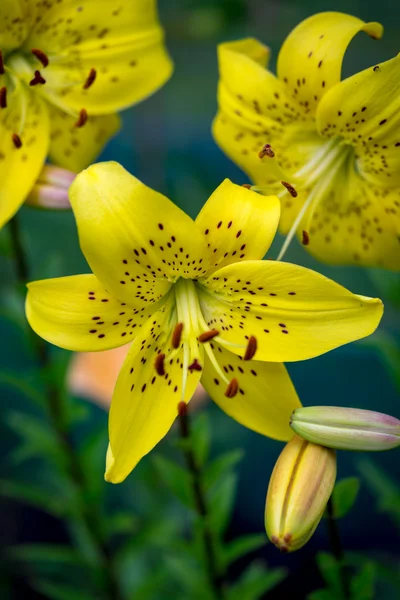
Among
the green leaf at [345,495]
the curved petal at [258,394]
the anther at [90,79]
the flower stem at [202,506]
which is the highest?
the anther at [90,79]

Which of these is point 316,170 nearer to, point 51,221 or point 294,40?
point 294,40

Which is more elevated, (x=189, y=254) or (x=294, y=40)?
(x=294, y=40)

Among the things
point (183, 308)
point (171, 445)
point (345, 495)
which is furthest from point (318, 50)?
point (171, 445)

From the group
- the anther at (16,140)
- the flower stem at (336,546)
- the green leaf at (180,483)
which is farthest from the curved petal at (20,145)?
the flower stem at (336,546)

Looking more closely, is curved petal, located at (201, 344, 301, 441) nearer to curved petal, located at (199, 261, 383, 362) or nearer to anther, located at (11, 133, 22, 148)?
curved petal, located at (199, 261, 383, 362)

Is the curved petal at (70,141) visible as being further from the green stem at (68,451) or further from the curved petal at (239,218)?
the curved petal at (239,218)

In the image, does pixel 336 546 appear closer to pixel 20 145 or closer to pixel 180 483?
pixel 180 483

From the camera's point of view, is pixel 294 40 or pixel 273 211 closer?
pixel 273 211

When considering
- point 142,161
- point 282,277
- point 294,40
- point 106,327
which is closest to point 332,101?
point 294,40
